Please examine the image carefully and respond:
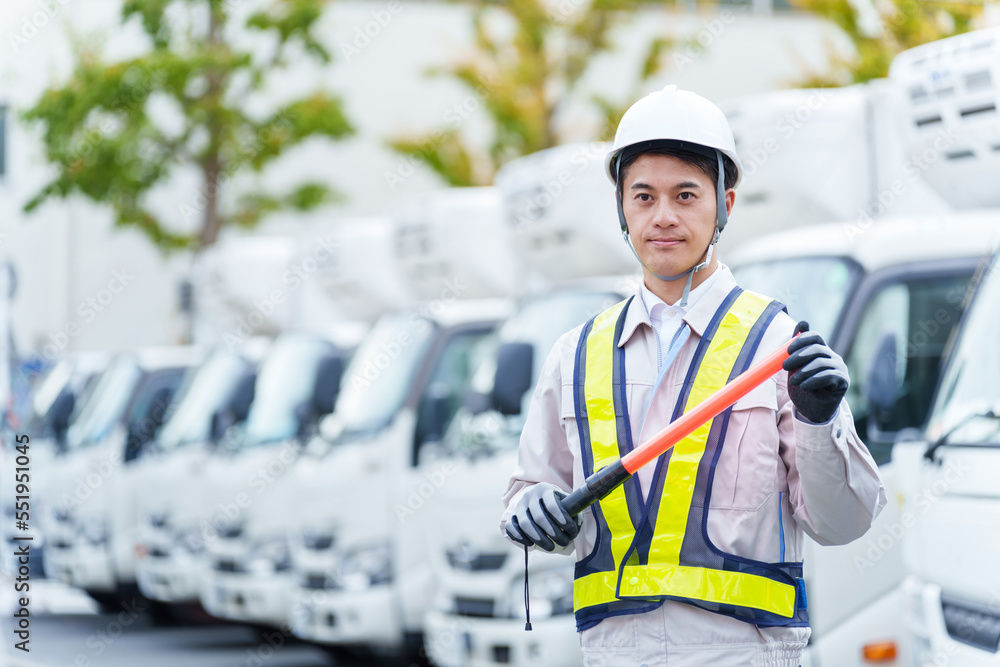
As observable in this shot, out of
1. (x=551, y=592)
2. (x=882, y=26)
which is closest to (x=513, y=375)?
(x=551, y=592)

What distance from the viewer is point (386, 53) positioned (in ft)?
90.2

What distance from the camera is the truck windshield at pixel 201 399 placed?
1119 centimetres

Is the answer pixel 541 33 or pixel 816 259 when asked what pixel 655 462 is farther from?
pixel 541 33

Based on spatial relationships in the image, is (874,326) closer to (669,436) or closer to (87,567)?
(669,436)

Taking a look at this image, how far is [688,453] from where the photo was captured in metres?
2.61

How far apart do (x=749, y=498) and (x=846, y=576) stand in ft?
10.0

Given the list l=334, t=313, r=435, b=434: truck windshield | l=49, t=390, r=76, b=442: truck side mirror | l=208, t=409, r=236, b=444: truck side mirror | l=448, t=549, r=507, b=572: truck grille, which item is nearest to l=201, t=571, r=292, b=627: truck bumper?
l=208, t=409, r=236, b=444: truck side mirror

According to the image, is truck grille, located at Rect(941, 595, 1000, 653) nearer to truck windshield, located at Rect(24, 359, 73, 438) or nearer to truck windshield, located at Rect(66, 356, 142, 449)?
truck windshield, located at Rect(66, 356, 142, 449)

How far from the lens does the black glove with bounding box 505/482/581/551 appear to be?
2521 mm

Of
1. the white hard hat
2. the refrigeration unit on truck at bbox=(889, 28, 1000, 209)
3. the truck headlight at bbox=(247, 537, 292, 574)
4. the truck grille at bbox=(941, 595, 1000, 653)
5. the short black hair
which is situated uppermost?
the refrigeration unit on truck at bbox=(889, 28, 1000, 209)

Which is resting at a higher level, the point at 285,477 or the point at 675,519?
the point at 675,519

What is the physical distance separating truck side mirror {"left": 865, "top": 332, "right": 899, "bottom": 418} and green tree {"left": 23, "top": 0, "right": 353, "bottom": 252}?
14119 millimetres

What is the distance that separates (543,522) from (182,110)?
17401 mm

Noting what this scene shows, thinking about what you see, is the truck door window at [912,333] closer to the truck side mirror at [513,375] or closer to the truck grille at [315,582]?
the truck side mirror at [513,375]
